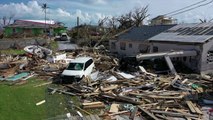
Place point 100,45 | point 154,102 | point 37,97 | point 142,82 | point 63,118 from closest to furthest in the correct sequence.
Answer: point 63,118, point 154,102, point 37,97, point 142,82, point 100,45

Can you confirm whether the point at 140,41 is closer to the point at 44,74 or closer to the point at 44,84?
the point at 44,74

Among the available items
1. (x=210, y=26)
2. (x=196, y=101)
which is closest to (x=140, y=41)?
(x=210, y=26)

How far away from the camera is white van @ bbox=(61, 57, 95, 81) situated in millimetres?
23594

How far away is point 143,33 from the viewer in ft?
124

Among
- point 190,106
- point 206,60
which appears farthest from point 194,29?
point 190,106

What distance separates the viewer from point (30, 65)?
30.9 meters

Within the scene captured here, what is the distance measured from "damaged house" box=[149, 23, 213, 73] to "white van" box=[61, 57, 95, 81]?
8.38 meters

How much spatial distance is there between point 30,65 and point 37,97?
12.1 metres

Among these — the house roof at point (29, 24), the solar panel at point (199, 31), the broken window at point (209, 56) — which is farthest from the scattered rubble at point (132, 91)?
the house roof at point (29, 24)

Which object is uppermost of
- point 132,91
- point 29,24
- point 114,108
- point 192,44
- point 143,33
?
point 29,24

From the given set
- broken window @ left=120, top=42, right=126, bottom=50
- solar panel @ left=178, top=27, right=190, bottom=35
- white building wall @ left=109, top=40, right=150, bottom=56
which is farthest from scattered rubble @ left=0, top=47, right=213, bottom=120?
broken window @ left=120, top=42, right=126, bottom=50

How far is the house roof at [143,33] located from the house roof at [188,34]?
1.55 metres

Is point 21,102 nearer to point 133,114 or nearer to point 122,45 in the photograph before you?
point 133,114

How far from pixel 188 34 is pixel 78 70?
12.4 meters
